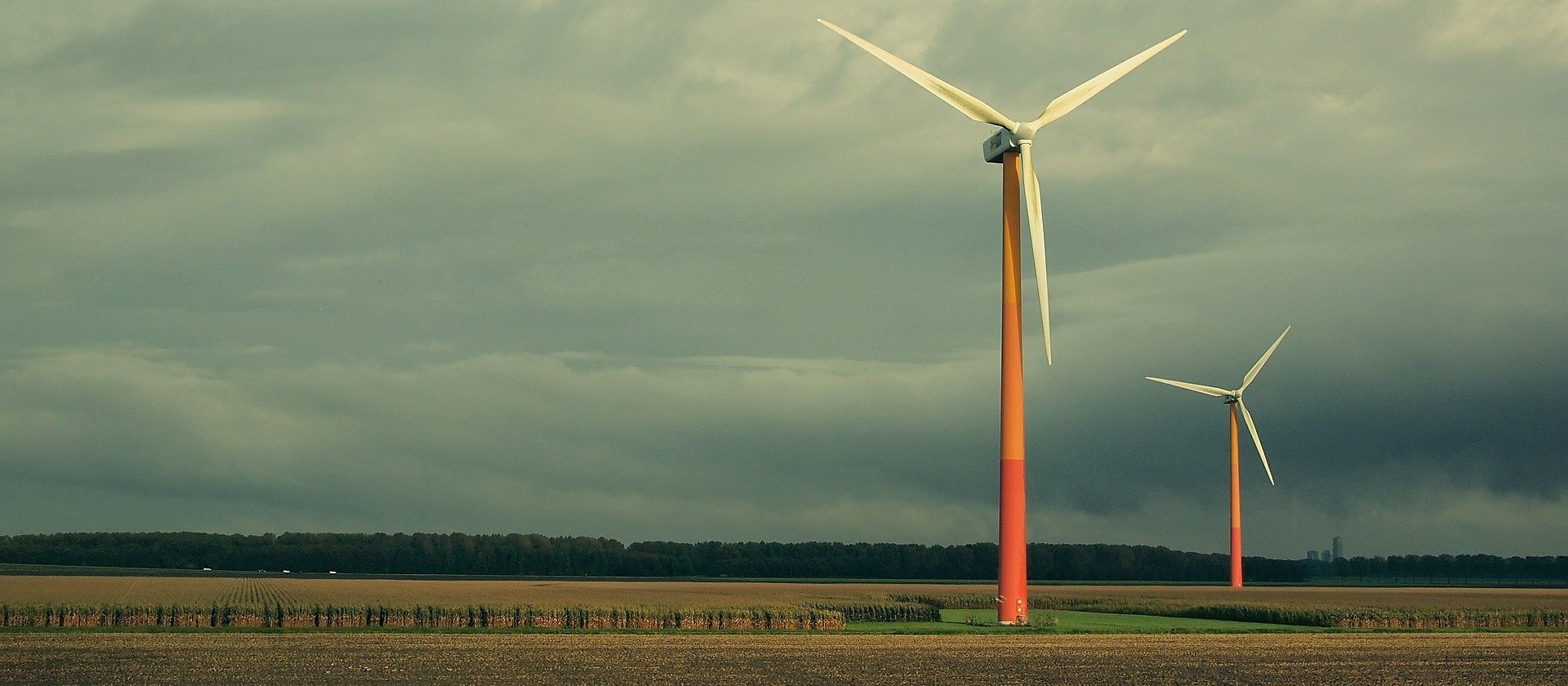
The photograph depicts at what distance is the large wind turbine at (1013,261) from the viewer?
68.6 meters

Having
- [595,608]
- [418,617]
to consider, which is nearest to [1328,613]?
[595,608]

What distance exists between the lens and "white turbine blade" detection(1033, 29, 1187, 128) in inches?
2916

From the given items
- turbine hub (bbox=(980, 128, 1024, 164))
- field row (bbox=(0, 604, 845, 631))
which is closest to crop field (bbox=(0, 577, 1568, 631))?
field row (bbox=(0, 604, 845, 631))

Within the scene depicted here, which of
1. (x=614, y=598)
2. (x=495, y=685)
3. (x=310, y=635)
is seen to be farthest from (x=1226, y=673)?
(x=614, y=598)

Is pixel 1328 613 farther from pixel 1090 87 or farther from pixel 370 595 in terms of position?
pixel 370 595

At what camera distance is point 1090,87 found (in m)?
75.0

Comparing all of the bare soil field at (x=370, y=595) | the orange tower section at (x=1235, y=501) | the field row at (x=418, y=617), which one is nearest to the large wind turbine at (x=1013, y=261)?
the field row at (x=418, y=617)

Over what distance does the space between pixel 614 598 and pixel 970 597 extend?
27.8 metres

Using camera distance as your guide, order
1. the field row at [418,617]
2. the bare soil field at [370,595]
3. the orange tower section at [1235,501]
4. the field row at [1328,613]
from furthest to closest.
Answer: the orange tower section at [1235,501] < the field row at [1328,613] < the bare soil field at [370,595] < the field row at [418,617]

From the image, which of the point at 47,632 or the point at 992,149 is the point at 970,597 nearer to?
the point at 992,149

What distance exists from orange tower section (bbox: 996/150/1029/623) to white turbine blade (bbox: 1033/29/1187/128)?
143 inches

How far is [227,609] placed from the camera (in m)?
71.8

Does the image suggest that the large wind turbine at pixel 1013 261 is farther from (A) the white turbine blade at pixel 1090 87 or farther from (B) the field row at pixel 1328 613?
(B) the field row at pixel 1328 613

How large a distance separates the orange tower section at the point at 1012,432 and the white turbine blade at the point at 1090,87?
3.64 meters
